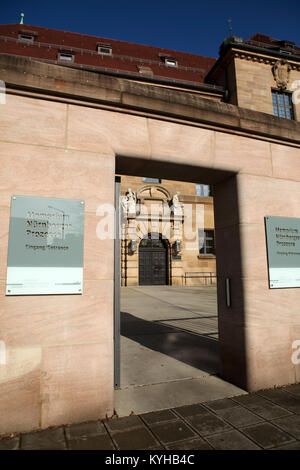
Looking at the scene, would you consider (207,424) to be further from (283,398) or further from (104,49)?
(104,49)

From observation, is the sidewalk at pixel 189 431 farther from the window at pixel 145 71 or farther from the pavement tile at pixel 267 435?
the window at pixel 145 71

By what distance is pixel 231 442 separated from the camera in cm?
241

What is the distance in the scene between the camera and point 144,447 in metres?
2.33

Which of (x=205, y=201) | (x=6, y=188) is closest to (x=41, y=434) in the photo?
(x=6, y=188)

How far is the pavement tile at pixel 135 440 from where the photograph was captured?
234cm

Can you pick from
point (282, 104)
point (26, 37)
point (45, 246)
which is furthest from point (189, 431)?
point (26, 37)

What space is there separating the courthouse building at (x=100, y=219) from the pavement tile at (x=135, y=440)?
18.2 inches

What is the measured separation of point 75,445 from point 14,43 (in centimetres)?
2831

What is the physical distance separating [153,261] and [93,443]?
18.6m

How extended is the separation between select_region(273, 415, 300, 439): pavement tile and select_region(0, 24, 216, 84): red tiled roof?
22.1 metres

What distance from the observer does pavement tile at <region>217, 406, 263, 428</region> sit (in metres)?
2.74
